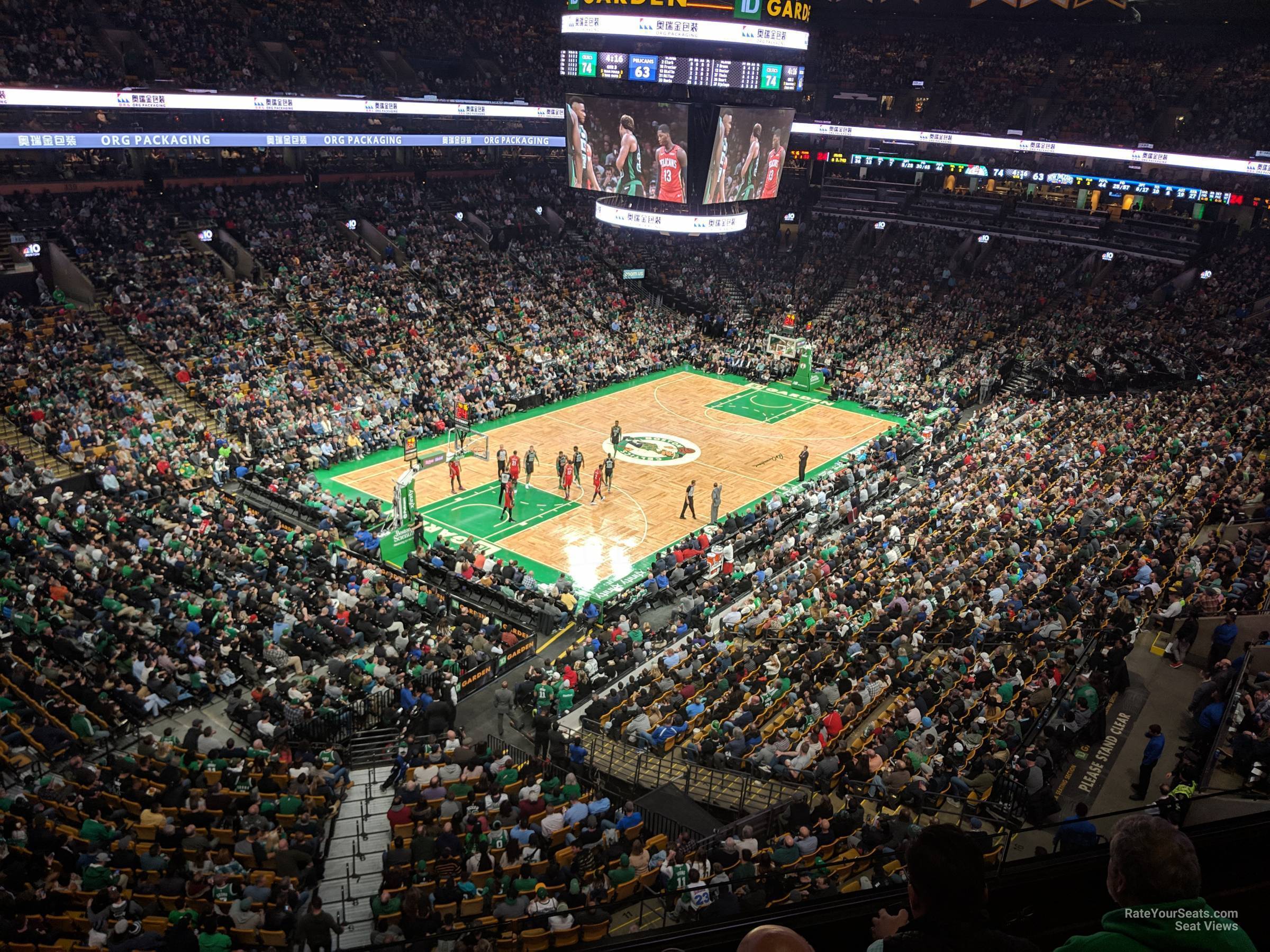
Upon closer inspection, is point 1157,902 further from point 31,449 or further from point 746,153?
point 746,153

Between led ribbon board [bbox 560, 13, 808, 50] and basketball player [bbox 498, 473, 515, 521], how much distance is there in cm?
1566

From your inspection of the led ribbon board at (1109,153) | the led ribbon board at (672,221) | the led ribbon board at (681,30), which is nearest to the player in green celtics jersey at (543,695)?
the led ribbon board at (672,221)

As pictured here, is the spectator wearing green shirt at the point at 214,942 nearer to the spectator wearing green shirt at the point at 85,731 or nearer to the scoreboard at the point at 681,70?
the spectator wearing green shirt at the point at 85,731

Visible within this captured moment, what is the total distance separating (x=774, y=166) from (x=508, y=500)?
57.7ft

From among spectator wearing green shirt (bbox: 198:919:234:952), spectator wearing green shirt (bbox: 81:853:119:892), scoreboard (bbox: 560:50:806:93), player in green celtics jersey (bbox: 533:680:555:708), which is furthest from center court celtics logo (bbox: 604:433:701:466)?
spectator wearing green shirt (bbox: 198:919:234:952)

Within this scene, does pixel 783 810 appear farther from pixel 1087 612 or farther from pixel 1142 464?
pixel 1142 464

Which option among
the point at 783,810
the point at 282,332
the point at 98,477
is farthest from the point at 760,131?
the point at 783,810

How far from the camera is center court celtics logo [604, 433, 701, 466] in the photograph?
1298 inches

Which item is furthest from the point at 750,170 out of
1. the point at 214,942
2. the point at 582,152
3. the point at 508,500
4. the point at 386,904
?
the point at 214,942

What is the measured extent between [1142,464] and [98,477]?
2921cm

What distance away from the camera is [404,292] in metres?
40.3

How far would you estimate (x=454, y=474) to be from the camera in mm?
29594

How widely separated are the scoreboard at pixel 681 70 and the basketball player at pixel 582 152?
46.5 inches

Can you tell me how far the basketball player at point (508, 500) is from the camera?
27469 millimetres
